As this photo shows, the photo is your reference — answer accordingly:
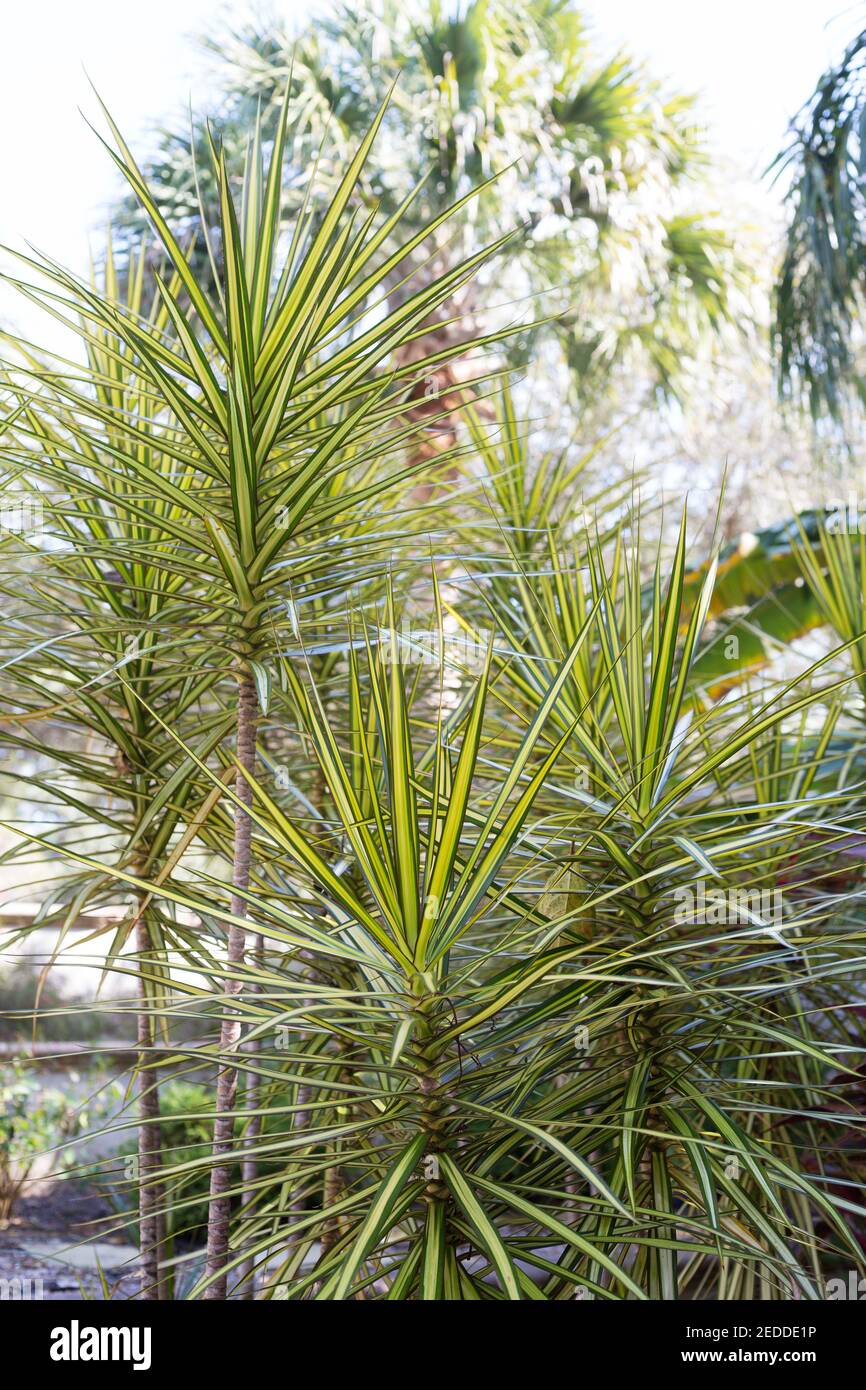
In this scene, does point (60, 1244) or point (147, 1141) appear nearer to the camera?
point (147, 1141)

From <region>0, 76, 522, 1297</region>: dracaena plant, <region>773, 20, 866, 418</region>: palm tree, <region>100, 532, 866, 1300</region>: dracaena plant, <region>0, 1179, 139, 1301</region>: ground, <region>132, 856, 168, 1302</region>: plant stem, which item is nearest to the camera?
<region>100, 532, 866, 1300</region>: dracaena plant

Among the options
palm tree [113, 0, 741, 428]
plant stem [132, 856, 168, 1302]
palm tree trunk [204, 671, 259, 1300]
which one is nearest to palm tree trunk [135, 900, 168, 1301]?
plant stem [132, 856, 168, 1302]

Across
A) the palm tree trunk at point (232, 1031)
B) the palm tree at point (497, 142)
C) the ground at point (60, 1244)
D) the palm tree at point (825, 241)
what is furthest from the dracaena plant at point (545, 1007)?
the palm tree at point (497, 142)

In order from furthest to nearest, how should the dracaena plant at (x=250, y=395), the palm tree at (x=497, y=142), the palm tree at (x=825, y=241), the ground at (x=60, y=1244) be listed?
the palm tree at (x=497, y=142), the palm tree at (x=825, y=241), the ground at (x=60, y=1244), the dracaena plant at (x=250, y=395)

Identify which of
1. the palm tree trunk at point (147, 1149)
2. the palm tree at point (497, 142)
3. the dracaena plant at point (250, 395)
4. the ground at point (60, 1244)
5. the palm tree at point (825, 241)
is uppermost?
the palm tree at point (497, 142)

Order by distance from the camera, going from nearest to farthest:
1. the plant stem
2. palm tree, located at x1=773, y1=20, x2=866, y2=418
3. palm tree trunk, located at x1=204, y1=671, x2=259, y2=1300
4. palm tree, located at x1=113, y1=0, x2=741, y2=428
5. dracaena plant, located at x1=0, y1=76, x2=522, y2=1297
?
dracaena plant, located at x1=0, y1=76, x2=522, y2=1297, palm tree trunk, located at x1=204, y1=671, x2=259, y2=1300, the plant stem, palm tree, located at x1=773, y1=20, x2=866, y2=418, palm tree, located at x1=113, y1=0, x2=741, y2=428

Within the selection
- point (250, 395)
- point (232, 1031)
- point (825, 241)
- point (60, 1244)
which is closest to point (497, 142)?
point (825, 241)

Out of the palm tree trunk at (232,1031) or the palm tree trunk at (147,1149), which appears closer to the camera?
the palm tree trunk at (232,1031)

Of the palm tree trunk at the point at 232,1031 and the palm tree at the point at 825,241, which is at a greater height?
the palm tree at the point at 825,241

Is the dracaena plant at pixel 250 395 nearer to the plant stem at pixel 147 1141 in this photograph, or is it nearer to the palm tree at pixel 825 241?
the plant stem at pixel 147 1141

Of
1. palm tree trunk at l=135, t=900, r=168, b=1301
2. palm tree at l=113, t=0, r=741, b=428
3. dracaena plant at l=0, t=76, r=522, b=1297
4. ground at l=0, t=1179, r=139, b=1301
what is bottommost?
ground at l=0, t=1179, r=139, b=1301

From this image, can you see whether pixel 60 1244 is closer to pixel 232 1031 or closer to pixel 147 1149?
pixel 147 1149

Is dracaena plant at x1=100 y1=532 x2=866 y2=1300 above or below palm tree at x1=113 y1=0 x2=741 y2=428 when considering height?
below

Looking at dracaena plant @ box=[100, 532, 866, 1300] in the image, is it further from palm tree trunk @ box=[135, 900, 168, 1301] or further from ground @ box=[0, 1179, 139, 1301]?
ground @ box=[0, 1179, 139, 1301]
